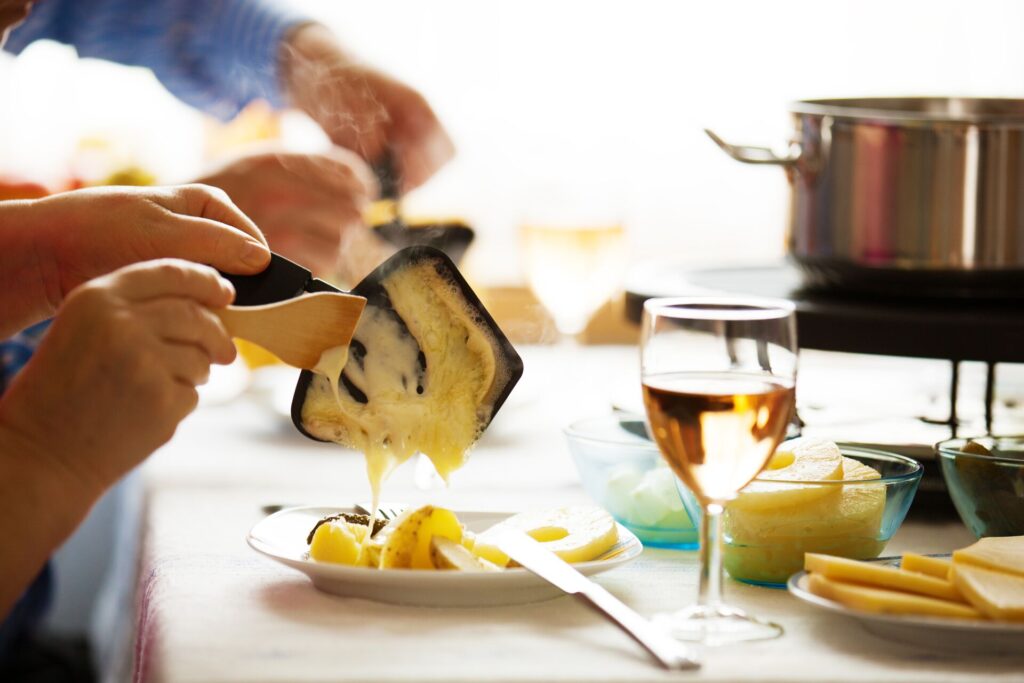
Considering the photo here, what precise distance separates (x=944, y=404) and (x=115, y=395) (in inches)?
39.1

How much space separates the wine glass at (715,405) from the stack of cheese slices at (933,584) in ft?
0.19

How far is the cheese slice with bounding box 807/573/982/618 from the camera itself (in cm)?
87

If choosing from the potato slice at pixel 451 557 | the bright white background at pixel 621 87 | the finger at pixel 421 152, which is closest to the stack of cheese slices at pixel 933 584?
the potato slice at pixel 451 557

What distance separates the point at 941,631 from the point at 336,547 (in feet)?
1.40

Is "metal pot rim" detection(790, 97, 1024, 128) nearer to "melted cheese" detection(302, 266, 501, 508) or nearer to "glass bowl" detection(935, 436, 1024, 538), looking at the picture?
"glass bowl" detection(935, 436, 1024, 538)

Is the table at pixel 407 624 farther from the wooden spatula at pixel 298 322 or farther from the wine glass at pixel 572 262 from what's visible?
the wine glass at pixel 572 262

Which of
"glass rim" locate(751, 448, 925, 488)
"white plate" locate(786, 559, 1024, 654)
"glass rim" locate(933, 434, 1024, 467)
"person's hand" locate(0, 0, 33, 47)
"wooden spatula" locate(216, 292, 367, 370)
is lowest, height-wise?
"white plate" locate(786, 559, 1024, 654)

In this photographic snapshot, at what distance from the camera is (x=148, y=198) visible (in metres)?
1.19

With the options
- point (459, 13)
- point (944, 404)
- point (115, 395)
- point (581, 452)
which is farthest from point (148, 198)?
point (459, 13)

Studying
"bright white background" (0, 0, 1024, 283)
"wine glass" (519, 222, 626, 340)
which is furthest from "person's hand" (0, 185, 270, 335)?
"bright white background" (0, 0, 1024, 283)

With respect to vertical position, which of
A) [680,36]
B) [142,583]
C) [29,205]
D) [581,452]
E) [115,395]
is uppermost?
[680,36]

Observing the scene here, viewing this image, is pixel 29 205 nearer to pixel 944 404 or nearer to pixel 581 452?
pixel 581 452

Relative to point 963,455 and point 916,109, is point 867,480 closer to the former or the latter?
point 963,455

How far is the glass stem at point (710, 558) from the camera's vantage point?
3.05ft
